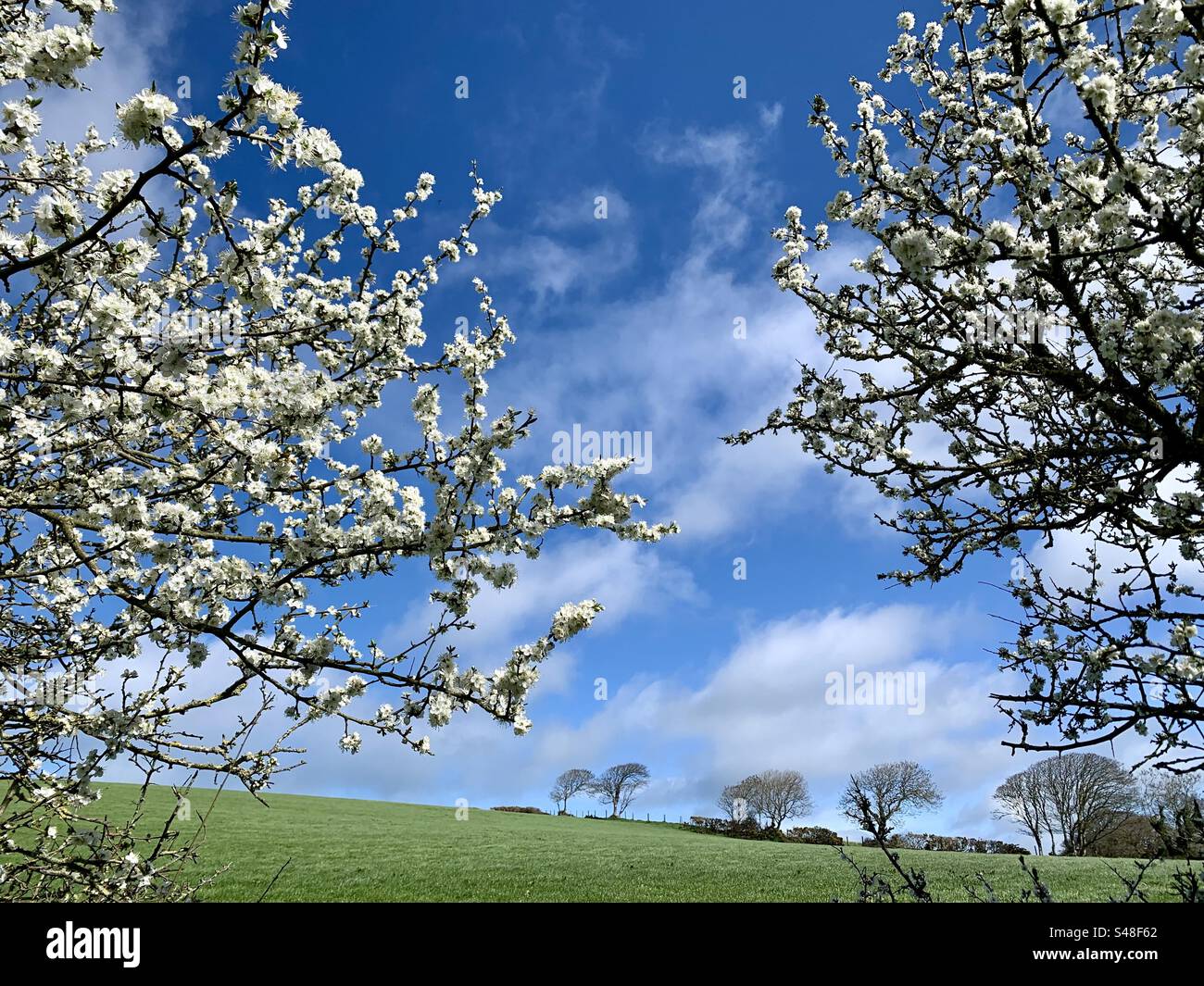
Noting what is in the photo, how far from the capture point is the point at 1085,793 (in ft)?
138

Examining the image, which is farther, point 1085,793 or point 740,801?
point 740,801

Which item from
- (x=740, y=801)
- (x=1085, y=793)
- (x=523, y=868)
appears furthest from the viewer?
(x=740, y=801)

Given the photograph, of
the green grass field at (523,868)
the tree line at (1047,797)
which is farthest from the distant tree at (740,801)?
the green grass field at (523,868)

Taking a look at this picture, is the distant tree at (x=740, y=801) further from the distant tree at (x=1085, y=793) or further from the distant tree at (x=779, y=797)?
the distant tree at (x=1085, y=793)

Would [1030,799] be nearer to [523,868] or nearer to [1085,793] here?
[1085,793]

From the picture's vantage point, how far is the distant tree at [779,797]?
59.9 m

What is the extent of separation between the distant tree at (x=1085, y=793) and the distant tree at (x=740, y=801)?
73.9 ft

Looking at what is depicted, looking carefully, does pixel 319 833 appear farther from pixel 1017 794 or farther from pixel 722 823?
pixel 1017 794

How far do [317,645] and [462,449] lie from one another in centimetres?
149

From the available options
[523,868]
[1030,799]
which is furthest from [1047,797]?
[523,868]

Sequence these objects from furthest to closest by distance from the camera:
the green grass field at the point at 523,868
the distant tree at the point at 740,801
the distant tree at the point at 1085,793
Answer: the distant tree at the point at 740,801 → the distant tree at the point at 1085,793 → the green grass field at the point at 523,868

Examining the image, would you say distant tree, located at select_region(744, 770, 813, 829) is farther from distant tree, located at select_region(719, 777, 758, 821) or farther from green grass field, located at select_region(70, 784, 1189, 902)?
green grass field, located at select_region(70, 784, 1189, 902)

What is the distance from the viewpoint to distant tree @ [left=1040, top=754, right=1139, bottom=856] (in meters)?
39.7

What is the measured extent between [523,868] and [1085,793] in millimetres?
39628
